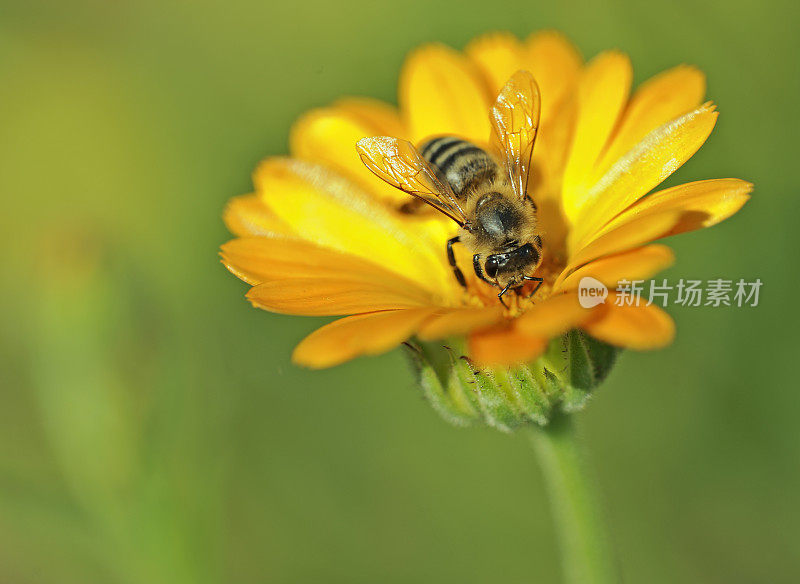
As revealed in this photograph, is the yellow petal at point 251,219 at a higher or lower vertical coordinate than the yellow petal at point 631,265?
higher

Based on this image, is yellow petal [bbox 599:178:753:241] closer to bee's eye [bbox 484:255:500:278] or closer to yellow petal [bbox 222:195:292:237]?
bee's eye [bbox 484:255:500:278]

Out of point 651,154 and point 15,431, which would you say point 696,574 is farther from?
point 15,431

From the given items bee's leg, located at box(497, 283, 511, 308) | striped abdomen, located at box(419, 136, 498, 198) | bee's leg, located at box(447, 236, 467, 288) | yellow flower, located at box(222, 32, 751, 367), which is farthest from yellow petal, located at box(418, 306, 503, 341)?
striped abdomen, located at box(419, 136, 498, 198)

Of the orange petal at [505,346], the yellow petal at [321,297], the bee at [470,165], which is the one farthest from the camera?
the bee at [470,165]

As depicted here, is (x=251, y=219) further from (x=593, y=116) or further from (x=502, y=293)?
(x=593, y=116)

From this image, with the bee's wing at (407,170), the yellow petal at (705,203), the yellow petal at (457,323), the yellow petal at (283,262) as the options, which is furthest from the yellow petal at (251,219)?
the yellow petal at (705,203)

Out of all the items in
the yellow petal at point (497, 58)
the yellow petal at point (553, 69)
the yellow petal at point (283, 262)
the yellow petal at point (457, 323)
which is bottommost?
the yellow petal at point (457, 323)

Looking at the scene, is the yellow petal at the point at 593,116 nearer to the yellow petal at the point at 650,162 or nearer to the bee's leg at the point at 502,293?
the yellow petal at the point at 650,162

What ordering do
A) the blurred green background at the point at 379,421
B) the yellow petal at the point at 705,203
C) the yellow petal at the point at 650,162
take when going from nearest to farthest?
the yellow petal at the point at 705,203, the yellow petal at the point at 650,162, the blurred green background at the point at 379,421

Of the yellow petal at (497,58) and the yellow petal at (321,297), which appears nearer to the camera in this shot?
the yellow petal at (321,297)
